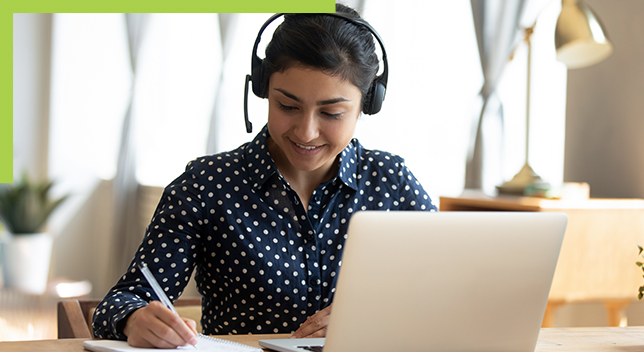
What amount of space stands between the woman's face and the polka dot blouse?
0.28 ft

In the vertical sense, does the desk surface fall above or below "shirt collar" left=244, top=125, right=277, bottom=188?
below

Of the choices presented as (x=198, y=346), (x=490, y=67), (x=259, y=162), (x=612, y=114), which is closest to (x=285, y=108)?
(x=259, y=162)

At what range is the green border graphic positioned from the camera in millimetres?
3199

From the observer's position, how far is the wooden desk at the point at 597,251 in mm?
2062

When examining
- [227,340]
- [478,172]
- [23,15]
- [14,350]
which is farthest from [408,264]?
[23,15]

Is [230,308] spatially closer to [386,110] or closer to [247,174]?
[247,174]

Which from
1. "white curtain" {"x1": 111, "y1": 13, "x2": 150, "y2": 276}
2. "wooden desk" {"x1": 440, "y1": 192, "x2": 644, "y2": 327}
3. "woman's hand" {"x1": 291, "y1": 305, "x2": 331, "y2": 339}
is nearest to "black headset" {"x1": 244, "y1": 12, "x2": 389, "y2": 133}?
"woman's hand" {"x1": 291, "y1": 305, "x2": 331, "y2": 339}

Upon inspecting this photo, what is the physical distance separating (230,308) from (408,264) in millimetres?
578

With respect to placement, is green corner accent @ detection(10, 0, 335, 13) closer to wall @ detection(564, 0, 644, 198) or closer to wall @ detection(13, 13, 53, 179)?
wall @ detection(13, 13, 53, 179)

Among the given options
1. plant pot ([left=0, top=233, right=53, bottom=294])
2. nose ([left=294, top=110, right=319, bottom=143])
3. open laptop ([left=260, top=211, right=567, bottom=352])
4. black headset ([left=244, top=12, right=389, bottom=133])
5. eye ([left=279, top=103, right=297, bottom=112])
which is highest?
black headset ([left=244, top=12, right=389, bottom=133])

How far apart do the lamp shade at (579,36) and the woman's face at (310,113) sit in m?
1.27

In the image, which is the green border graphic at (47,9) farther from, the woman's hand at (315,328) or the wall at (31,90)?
the woman's hand at (315,328)

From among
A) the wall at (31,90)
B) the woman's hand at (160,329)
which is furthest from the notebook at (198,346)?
the wall at (31,90)

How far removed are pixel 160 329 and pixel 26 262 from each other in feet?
9.80
